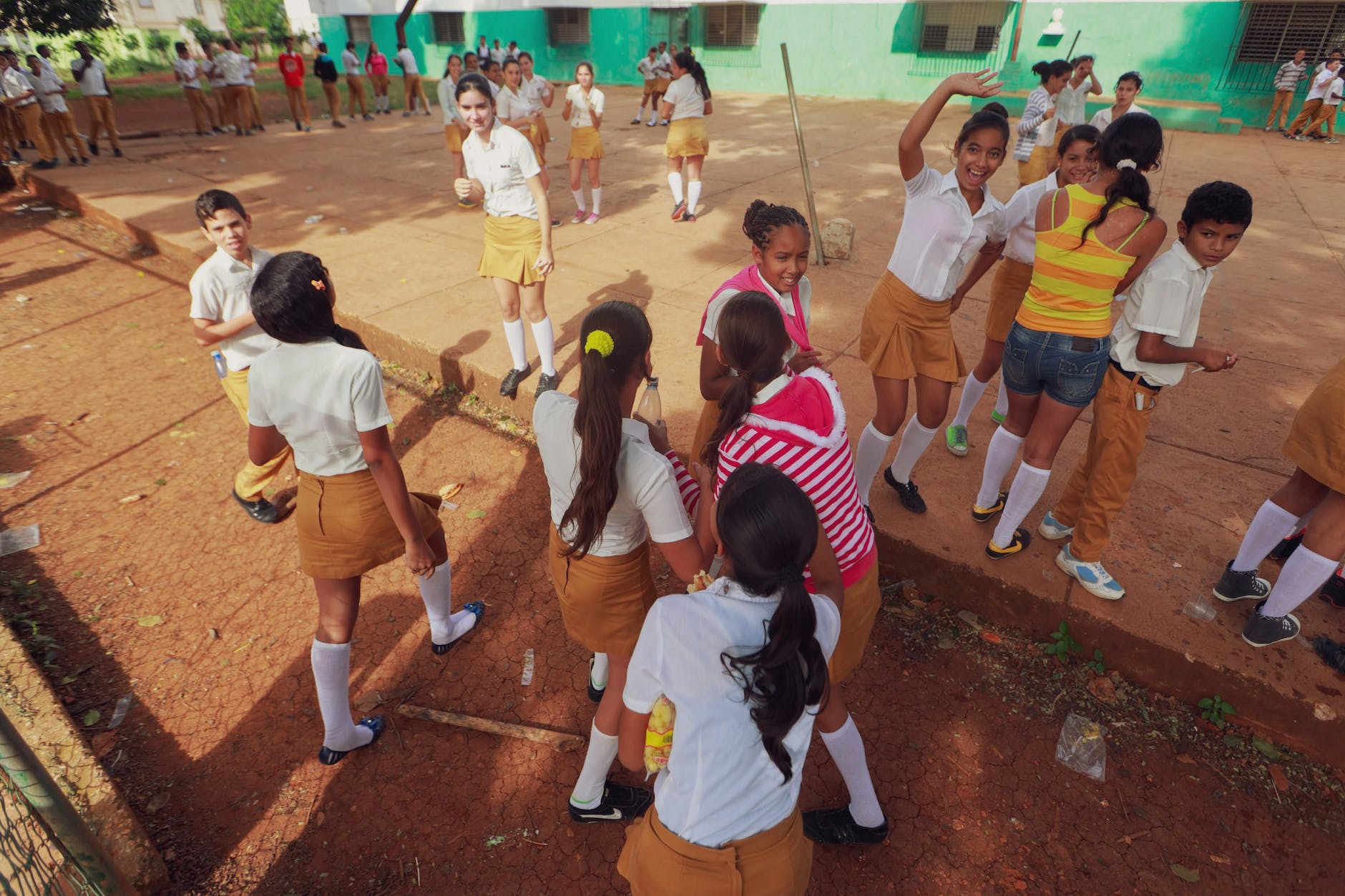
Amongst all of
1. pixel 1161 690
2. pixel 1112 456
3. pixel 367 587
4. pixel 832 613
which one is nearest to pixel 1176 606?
pixel 1161 690

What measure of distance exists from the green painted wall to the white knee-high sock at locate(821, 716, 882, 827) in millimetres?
18244

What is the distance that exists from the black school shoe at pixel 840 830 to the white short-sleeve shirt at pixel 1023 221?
262 centimetres

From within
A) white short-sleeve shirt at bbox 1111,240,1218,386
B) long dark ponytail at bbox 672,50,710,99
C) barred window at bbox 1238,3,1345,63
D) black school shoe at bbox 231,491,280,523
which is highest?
barred window at bbox 1238,3,1345,63

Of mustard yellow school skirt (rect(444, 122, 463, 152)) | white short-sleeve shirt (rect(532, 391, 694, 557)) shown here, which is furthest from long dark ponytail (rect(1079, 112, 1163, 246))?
mustard yellow school skirt (rect(444, 122, 463, 152))

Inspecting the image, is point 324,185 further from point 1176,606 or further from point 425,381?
point 1176,606

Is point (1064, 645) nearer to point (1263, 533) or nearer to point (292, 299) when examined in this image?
point (1263, 533)

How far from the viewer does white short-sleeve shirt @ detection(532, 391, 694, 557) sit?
1956mm

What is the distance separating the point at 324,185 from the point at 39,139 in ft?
18.9

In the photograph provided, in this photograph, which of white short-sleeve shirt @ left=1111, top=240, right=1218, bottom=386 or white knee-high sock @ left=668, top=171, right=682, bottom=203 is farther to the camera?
white knee-high sock @ left=668, top=171, right=682, bottom=203

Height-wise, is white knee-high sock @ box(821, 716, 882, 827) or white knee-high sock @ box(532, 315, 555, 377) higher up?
white knee-high sock @ box(532, 315, 555, 377)

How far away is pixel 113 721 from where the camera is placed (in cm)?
289

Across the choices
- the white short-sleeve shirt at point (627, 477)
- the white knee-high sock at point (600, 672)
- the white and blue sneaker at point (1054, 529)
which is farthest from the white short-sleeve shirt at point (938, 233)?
the white knee-high sock at point (600, 672)

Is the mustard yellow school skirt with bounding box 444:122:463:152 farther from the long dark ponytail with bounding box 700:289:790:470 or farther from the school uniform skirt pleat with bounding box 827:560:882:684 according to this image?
the school uniform skirt pleat with bounding box 827:560:882:684

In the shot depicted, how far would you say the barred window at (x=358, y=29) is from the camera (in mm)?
27391
